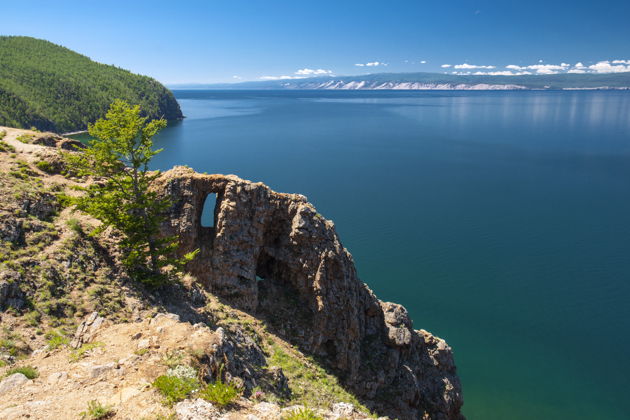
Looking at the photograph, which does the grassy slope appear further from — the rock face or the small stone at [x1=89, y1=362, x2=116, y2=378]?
the small stone at [x1=89, y1=362, x2=116, y2=378]

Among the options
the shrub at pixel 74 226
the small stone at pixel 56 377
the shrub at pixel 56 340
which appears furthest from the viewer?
the shrub at pixel 74 226

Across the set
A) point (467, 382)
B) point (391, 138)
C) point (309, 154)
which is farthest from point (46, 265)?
point (391, 138)

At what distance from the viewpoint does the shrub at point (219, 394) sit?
14008 mm

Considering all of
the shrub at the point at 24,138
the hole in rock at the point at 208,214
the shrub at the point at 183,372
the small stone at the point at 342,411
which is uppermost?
the shrub at the point at 24,138

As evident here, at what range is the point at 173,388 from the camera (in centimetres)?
1382

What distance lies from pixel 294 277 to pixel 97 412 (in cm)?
2079

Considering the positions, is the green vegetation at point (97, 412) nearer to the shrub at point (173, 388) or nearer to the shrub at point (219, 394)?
the shrub at point (173, 388)

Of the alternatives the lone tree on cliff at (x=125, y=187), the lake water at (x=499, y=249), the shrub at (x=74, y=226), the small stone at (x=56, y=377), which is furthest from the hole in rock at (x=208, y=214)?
the small stone at (x=56, y=377)

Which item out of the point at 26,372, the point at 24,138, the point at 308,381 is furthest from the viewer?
the point at 24,138

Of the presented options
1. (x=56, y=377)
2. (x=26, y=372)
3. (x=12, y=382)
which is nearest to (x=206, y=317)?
(x=56, y=377)

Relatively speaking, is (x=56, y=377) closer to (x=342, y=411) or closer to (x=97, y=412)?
(x=97, y=412)

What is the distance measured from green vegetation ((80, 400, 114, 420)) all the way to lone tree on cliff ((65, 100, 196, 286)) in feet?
40.1

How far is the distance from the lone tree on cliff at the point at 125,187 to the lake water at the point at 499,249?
35.6 m

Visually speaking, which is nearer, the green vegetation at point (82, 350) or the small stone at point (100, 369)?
the small stone at point (100, 369)
